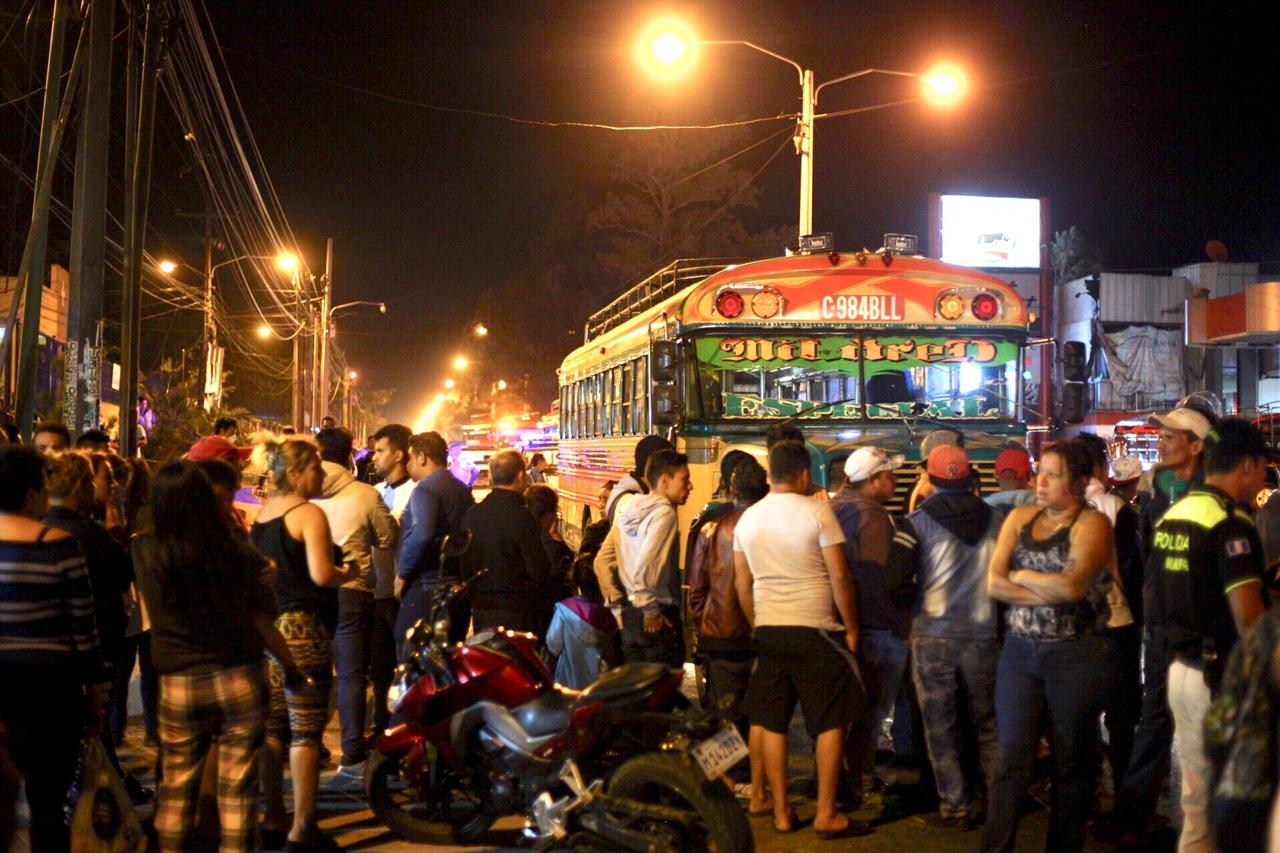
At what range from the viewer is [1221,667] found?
489 centimetres

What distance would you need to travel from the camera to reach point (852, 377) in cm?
1138

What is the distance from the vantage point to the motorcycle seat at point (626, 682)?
18.1ft

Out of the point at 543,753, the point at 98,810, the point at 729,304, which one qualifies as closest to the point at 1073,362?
the point at 729,304

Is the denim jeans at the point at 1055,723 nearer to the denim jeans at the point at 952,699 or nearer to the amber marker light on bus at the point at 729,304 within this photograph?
the denim jeans at the point at 952,699

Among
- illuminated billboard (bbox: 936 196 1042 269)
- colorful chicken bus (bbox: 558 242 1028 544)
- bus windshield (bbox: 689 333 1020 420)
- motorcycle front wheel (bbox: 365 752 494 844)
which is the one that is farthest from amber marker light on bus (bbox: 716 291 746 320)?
illuminated billboard (bbox: 936 196 1042 269)

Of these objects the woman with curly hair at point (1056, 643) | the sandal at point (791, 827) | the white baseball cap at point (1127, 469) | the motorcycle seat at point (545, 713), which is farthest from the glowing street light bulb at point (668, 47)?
the motorcycle seat at point (545, 713)

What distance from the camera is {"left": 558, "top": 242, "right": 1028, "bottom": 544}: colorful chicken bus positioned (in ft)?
36.8

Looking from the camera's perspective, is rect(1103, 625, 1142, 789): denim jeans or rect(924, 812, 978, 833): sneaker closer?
rect(1103, 625, 1142, 789): denim jeans

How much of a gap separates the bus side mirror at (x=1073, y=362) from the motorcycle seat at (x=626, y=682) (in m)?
6.75

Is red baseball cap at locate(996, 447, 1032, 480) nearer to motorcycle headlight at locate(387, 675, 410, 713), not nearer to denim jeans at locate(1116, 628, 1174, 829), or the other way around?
denim jeans at locate(1116, 628, 1174, 829)

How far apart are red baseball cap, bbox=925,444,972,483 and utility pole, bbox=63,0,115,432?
9.15 metres

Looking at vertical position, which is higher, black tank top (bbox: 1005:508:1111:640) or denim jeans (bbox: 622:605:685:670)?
black tank top (bbox: 1005:508:1111:640)

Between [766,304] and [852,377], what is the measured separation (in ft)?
3.29

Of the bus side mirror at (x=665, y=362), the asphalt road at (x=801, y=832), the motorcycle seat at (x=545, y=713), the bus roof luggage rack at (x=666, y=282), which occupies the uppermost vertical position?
the bus roof luggage rack at (x=666, y=282)
